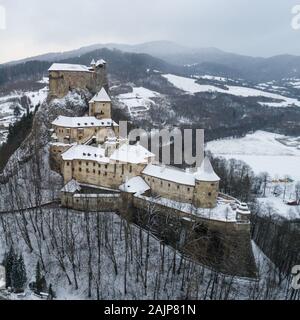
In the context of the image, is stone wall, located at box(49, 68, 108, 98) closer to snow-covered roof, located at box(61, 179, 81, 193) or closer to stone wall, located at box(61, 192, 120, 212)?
snow-covered roof, located at box(61, 179, 81, 193)

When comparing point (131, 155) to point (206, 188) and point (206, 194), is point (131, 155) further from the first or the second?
point (206, 194)

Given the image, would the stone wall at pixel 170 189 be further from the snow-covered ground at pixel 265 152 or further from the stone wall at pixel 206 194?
the snow-covered ground at pixel 265 152

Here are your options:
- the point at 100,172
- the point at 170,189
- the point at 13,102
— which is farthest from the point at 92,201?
the point at 13,102

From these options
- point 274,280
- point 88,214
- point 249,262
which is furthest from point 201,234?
point 88,214

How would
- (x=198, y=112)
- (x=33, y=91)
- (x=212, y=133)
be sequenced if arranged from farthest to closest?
(x=198, y=112) < (x=33, y=91) < (x=212, y=133)

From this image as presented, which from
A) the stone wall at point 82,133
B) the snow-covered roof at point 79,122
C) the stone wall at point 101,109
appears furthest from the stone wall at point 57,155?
the stone wall at point 101,109

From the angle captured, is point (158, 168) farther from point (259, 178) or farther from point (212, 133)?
point (212, 133)
